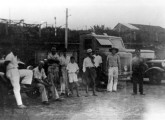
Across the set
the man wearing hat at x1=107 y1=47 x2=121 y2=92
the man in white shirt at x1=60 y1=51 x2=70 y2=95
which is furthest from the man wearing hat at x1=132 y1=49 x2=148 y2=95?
the man in white shirt at x1=60 y1=51 x2=70 y2=95

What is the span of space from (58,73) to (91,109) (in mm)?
2465

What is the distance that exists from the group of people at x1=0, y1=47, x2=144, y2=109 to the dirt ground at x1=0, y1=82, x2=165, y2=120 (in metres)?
0.40

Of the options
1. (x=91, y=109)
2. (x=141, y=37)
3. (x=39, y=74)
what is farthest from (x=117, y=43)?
(x=141, y=37)

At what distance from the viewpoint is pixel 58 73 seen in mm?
9055

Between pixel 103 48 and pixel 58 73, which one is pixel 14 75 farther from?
pixel 103 48

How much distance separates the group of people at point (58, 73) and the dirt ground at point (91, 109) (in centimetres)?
40

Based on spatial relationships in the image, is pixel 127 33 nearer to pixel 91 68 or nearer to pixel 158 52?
pixel 158 52

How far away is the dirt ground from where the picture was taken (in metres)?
6.04

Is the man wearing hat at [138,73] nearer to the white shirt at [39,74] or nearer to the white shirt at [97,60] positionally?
the white shirt at [97,60]

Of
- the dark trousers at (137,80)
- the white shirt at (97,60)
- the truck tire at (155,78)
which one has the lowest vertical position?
the truck tire at (155,78)

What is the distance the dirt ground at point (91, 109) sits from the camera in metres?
6.04

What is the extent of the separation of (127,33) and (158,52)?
1031 centimetres

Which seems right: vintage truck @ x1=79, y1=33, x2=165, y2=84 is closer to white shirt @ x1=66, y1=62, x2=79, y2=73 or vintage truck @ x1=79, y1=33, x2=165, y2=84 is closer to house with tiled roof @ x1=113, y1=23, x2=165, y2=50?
white shirt @ x1=66, y1=62, x2=79, y2=73

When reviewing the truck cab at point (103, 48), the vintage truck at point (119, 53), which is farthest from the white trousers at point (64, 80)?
the truck cab at point (103, 48)
